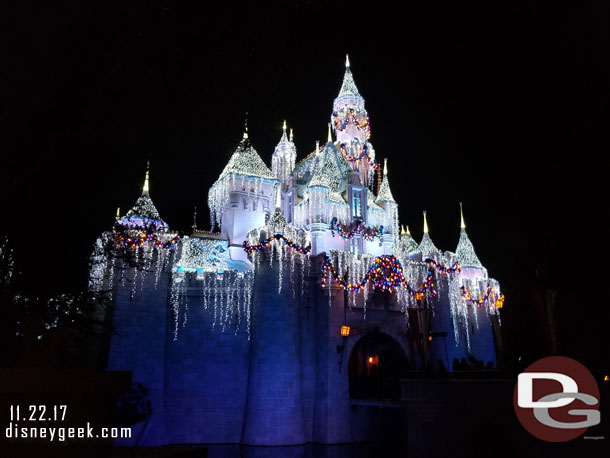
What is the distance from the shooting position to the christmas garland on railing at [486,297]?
3006 centimetres

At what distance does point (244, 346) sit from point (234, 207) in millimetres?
7890

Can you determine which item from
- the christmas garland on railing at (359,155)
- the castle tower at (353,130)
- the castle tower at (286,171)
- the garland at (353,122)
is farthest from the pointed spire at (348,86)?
the castle tower at (286,171)

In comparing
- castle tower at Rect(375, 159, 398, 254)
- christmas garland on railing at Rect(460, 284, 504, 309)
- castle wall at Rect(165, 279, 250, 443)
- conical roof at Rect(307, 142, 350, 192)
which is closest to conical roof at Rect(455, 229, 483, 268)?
christmas garland on railing at Rect(460, 284, 504, 309)

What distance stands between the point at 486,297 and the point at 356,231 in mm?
10958

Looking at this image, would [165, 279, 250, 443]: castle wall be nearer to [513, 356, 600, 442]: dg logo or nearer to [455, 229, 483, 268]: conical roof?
[513, 356, 600, 442]: dg logo

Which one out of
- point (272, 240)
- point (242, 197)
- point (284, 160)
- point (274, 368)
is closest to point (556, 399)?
point (274, 368)

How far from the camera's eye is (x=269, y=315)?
846 inches

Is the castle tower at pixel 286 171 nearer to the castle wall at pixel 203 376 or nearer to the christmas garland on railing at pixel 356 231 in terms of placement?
the christmas garland on railing at pixel 356 231

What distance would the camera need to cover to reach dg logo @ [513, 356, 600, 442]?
11469 millimetres

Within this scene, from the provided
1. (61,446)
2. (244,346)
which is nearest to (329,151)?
(244,346)

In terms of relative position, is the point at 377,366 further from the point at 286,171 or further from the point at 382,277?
the point at 286,171

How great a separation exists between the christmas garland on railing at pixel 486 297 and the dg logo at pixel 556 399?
1658cm

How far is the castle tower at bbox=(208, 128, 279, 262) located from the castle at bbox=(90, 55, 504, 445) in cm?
7

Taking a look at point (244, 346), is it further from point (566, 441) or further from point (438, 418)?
point (566, 441)
